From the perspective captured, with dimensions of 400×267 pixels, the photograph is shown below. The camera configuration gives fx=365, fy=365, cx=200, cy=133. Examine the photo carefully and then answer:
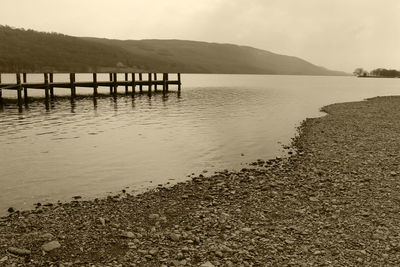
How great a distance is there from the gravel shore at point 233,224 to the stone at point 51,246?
0.08ft

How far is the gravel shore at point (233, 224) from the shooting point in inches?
348

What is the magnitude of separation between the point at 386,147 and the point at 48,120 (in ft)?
96.4

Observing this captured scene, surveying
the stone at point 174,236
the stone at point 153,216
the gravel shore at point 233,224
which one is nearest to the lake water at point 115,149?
the gravel shore at point 233,224

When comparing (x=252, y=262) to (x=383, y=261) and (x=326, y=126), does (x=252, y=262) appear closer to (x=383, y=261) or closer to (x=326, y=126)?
(x=383, y=261)

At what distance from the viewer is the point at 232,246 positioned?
30.6 ft

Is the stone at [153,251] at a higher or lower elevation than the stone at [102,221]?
lower

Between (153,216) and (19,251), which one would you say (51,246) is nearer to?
(19,251)

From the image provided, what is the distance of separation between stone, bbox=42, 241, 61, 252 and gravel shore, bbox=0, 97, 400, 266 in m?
0.02

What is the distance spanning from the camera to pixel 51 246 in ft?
30.7

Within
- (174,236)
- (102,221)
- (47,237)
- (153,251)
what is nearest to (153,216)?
(102,221)

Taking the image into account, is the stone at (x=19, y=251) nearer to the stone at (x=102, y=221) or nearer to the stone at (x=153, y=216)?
the stone at (x=102, y=221)

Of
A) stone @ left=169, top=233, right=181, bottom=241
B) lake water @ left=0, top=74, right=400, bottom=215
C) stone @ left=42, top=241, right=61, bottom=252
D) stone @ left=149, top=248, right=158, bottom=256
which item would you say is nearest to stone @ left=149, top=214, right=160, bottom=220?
stone @ left=169, top=233, right=181, bottom=241

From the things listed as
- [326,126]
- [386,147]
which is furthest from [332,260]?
[326,126]

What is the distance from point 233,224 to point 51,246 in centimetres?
500
